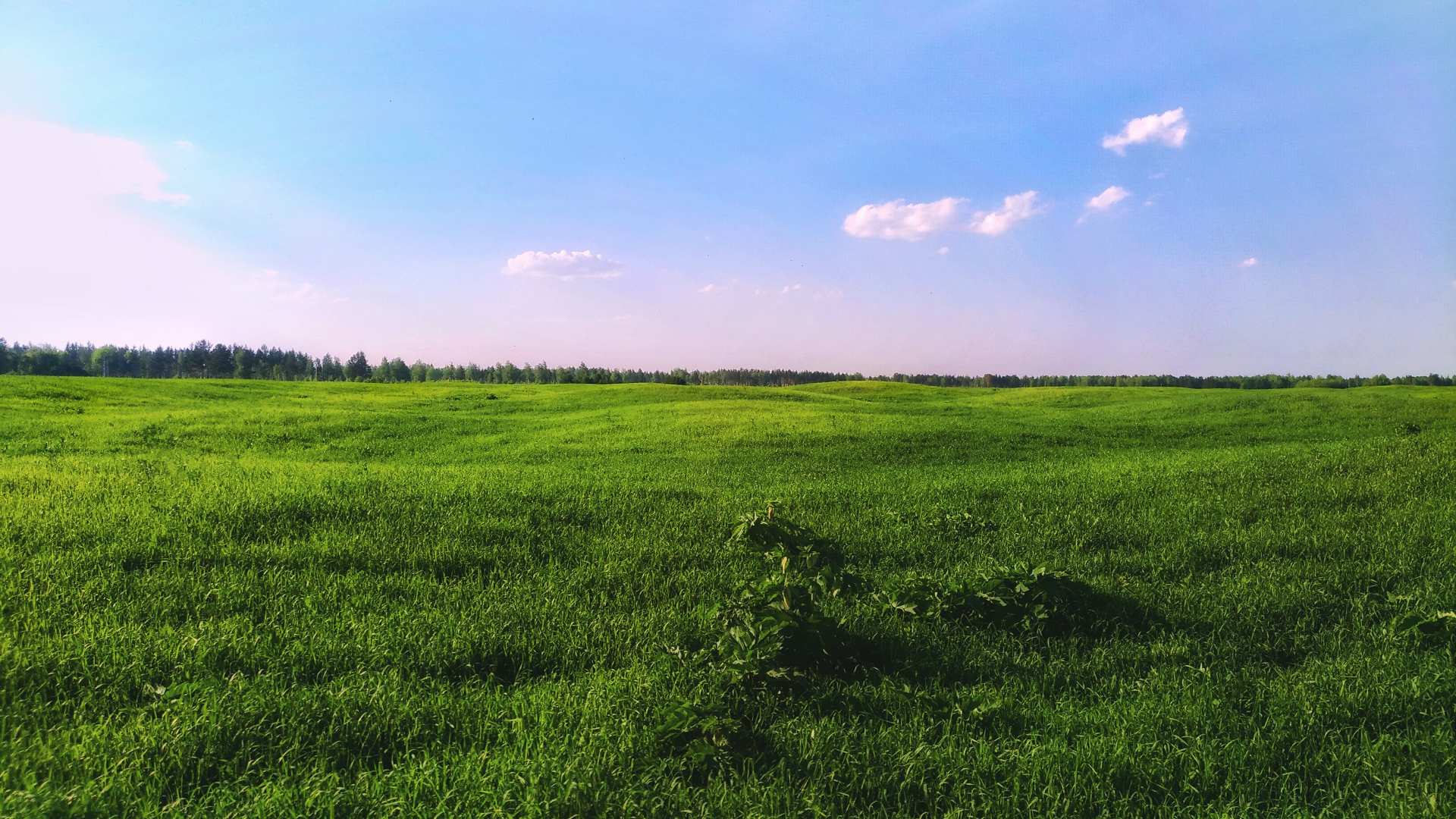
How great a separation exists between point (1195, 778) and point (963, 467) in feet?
45.7

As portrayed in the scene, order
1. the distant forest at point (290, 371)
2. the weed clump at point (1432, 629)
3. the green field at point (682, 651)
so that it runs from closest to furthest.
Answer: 1. the green field at point (682, 651)
2. the weed clump at point (1432, 629)
3. the distant forest at point (290, 371)

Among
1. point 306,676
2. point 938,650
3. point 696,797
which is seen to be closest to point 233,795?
point 306,676

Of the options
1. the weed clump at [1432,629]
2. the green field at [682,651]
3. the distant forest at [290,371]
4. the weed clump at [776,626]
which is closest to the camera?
the green field at [682,651]

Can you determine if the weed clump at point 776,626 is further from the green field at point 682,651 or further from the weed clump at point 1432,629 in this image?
the weed clump at point 1432,629

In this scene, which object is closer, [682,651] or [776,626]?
[776,626]

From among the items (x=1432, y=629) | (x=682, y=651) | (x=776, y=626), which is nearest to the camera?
(x=776, y=626)

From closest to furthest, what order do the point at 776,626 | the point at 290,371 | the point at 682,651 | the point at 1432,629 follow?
the point at 776,626
the point at 682,651
the point at 1432,629
the point at 290,371

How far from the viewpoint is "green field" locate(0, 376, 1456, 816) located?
3.48 metres

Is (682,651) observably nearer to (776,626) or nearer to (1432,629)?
(776,626)

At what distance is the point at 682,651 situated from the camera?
491cm

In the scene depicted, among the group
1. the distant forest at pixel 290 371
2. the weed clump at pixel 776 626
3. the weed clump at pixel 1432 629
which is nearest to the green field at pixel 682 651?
the weed clump at pixel 1432 629

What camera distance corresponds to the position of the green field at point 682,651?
348cm

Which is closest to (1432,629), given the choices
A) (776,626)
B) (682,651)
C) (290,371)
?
(776,626)

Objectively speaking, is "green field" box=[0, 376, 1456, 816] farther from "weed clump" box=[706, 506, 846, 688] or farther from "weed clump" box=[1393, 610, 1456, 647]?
"weed clump" box=[706, 506, 846, 688]
